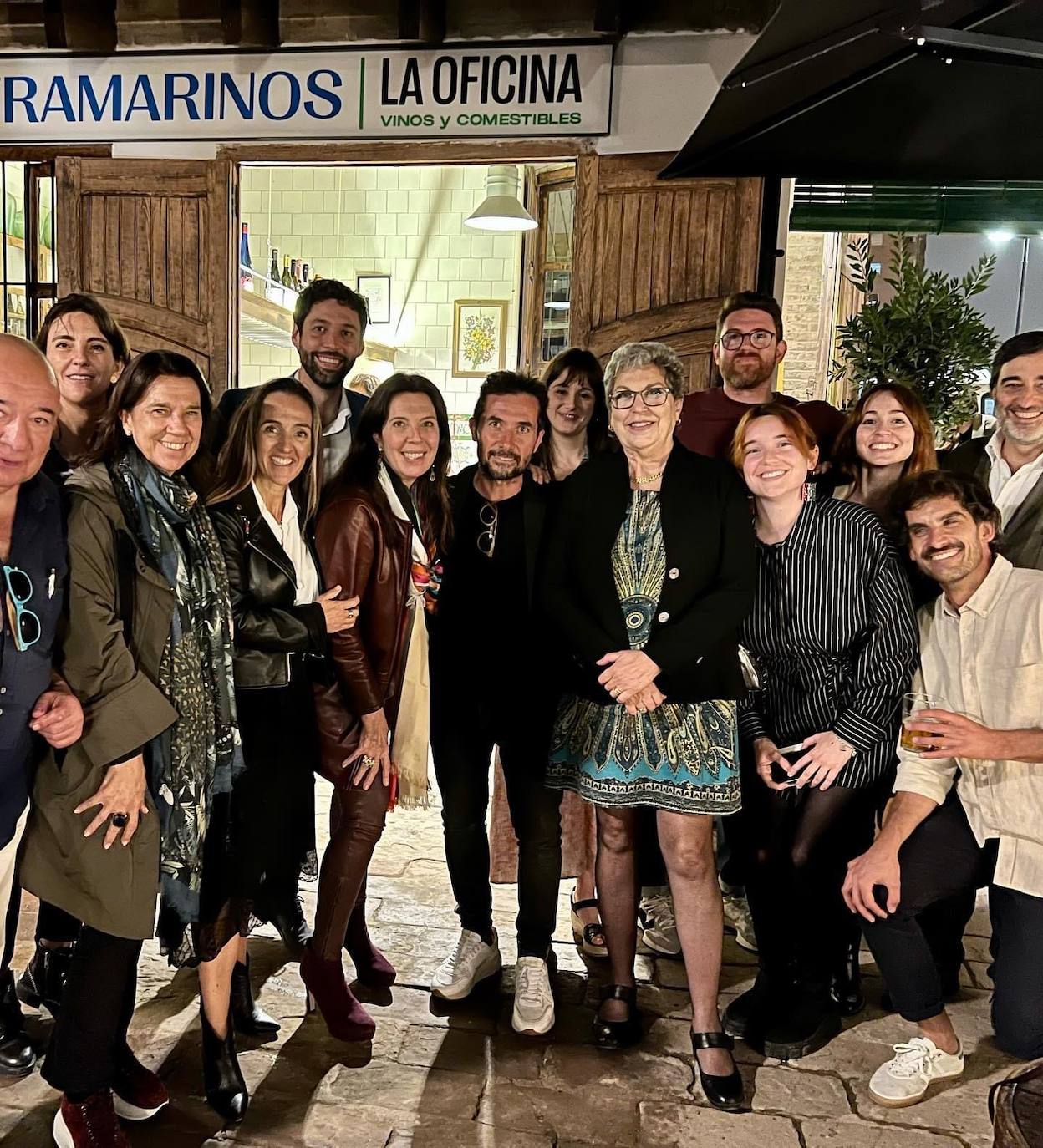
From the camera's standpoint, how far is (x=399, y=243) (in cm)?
968

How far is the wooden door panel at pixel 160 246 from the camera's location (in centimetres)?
547

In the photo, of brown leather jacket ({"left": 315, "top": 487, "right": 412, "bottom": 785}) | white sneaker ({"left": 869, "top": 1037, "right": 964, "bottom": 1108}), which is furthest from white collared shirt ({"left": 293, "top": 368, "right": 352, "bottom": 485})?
white sneaker ({"left": 869, "top": 1037, "right": 964, "bottom": 1108})

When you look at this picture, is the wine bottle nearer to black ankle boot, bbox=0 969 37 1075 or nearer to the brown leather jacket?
the brown leather jacket

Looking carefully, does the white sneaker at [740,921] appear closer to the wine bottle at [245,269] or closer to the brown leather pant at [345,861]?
the brown leather pant at [345,861]

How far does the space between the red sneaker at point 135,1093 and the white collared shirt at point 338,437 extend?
192cm

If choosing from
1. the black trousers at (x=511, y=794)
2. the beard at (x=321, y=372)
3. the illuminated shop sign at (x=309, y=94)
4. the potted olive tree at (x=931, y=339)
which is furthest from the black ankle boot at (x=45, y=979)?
the illuminated shop sign at (x=309, y=94)

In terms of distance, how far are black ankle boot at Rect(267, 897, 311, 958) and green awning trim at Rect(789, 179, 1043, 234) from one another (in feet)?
14.1

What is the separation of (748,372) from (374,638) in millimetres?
1682

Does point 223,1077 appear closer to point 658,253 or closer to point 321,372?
point 321,372

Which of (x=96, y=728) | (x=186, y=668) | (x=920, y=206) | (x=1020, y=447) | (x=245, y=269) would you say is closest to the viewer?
(x=96, y=728)

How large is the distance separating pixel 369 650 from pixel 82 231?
396 centimetres

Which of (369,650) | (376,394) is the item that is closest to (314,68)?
(376,394)

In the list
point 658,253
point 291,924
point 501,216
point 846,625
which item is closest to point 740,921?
point 846,625

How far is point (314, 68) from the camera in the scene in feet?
17.3
